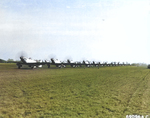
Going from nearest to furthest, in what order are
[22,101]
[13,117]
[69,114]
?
[13,117]
[69,114]
[22,101]

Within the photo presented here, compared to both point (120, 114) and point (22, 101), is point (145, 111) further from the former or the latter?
point (22, 101)

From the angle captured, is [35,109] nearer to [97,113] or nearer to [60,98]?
[60,98]

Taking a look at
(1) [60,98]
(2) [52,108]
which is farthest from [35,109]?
(1) [60,98]

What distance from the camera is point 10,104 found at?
8.41 meters

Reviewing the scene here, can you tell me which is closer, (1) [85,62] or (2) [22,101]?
(2) [22,101]

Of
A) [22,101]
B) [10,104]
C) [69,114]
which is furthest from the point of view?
[22,101]

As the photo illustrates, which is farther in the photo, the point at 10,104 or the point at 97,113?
the point at 10,104

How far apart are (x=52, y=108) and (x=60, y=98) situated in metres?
Answer: 2.04

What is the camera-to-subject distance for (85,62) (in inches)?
2891

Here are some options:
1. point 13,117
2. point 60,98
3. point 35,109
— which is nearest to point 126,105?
point 60,98

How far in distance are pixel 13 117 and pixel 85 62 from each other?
67.3 m

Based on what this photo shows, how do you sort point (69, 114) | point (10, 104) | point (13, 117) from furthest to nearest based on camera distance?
point (10, 104) < point (69, 114) < point (13, 117)

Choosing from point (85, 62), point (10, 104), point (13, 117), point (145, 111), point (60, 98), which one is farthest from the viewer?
point (85, 62)

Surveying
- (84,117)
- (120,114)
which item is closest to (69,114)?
(84,117)
